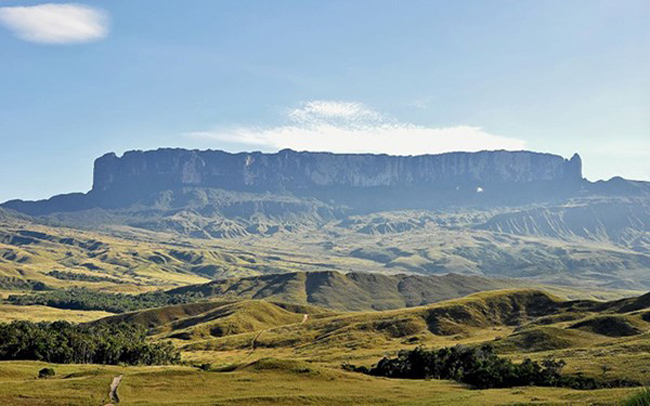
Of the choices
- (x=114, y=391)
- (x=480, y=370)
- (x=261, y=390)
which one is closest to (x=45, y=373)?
(x=114, y=391)

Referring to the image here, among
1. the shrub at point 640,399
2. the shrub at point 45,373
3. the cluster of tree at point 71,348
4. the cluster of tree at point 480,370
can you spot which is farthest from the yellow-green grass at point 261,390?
the shrub at point 640,399

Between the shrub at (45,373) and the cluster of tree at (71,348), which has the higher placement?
the shrub at (45,373)

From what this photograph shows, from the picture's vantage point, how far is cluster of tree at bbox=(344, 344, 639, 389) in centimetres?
9925

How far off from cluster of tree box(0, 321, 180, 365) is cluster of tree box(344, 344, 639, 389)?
60856 millimetres

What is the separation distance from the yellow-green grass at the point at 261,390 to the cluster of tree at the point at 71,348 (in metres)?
27.2

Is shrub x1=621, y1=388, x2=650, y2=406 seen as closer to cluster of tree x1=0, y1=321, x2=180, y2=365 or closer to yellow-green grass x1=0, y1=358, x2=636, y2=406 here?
yellow-green grass x1=0, y1=358, x2=636, y2=406

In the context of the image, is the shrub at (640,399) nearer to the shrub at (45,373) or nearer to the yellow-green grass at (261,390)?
the yellow-green grass at (261,390)

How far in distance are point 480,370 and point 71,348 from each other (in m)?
103

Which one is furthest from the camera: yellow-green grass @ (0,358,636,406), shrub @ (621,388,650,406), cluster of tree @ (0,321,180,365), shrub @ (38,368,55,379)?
cluster of tree @ (0,321,180,365)

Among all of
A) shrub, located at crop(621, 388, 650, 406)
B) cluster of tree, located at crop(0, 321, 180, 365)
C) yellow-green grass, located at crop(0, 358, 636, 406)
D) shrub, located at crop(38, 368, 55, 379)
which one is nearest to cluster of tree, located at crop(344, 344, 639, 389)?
yellow-green grass, located at crop(0, 358, 636, 406)

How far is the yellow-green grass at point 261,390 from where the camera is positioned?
7581 cm

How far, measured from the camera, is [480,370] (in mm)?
104500

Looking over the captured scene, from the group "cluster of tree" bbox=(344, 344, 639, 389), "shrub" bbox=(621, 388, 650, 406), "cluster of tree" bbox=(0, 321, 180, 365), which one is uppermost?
"shrub" bbox=(621, 388, 650, 406)

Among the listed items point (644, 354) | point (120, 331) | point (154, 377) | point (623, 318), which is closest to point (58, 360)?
point (120, 331)
